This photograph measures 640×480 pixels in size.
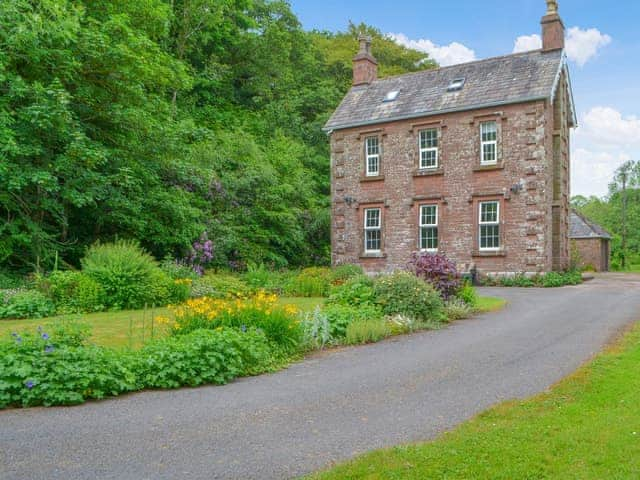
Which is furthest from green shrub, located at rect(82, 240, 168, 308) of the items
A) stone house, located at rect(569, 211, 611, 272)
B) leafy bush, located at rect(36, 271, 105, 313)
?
stone house, located at rect(569, 211, 611, 272)

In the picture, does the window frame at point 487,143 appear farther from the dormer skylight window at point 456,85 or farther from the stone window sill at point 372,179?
the stone window sill at point 372,179

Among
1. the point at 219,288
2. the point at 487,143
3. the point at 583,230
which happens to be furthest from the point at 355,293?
the point at 583,230

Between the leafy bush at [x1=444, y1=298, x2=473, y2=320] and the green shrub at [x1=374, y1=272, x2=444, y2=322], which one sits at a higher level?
the green shrub at [x1=374, y1=272, x2=444, y2=322]

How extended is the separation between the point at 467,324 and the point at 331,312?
3.10 meters

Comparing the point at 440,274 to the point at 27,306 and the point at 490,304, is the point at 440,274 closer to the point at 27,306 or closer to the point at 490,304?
the point at 490,304

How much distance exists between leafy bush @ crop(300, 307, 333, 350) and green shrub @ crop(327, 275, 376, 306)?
253 centimetres

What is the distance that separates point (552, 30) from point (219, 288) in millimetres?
18249

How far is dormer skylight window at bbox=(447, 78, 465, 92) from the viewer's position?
2559cm

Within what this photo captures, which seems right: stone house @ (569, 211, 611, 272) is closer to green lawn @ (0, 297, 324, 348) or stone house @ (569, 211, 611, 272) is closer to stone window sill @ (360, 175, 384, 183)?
stone window sill @ (360, 175, 384, 183)

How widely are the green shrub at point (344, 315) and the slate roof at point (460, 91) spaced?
48.9 feet

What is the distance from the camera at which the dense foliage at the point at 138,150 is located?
1672 centimetres

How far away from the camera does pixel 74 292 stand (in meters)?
13.6

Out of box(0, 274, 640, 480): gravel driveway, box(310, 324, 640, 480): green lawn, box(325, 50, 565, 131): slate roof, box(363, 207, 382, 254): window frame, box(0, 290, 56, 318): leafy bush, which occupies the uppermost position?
box(325, 50, 565, 131): slate roof

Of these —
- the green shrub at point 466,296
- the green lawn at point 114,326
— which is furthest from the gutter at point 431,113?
the green lawn at point 114,326
